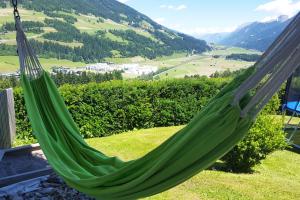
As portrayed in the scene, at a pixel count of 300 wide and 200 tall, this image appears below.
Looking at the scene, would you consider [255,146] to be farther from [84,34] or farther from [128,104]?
[84,34]

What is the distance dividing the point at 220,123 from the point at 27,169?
3503 millimetres

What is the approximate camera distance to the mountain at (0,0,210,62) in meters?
67.0

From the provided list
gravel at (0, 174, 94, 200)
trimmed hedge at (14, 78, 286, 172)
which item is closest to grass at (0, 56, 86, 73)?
trimmed hedge at (14, 78, 286, 172)

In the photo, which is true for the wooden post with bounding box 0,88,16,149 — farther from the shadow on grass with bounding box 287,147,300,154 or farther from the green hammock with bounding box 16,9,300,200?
the shadow on grass with bounding box 287,147,300,154

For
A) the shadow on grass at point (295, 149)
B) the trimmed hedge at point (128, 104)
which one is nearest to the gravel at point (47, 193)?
the trimmed hedge at point (128, 104)

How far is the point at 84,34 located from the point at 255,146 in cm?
7840

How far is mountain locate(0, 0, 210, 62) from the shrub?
51.5 metres

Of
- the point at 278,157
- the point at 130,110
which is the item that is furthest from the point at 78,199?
the point at 130,110

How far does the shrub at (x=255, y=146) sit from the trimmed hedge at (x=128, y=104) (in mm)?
3462

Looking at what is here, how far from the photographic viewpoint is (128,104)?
8258mm

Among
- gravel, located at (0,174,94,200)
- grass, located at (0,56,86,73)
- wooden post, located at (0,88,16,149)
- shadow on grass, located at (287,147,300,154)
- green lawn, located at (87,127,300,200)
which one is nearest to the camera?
gravel, located at (0,174,94,200)

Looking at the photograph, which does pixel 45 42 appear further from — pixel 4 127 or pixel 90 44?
pixel 4 127

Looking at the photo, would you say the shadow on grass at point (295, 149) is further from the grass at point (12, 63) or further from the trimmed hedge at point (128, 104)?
the grass at point (12, 63)

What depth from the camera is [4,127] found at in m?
6.25
